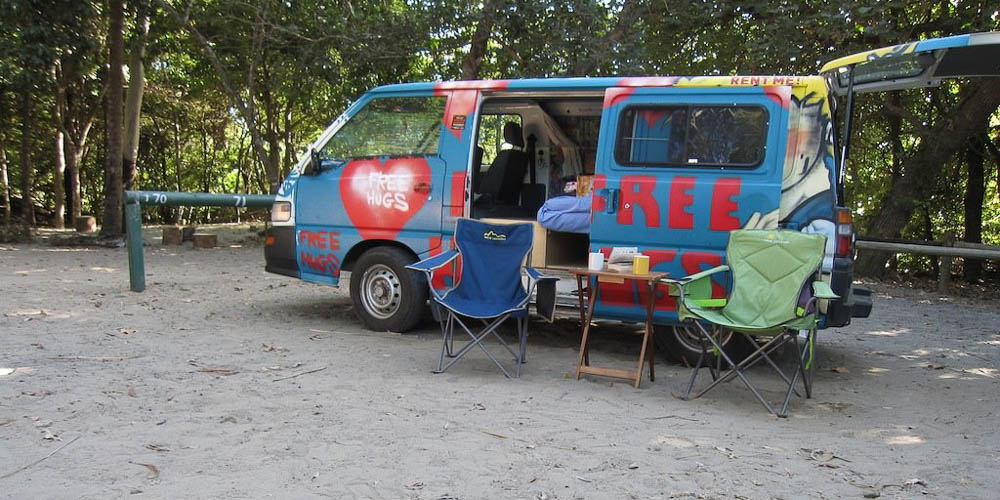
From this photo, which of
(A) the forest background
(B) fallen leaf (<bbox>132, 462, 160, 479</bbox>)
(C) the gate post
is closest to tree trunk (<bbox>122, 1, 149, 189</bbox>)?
(A) the forest background

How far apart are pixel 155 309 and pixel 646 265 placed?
14.4 feet

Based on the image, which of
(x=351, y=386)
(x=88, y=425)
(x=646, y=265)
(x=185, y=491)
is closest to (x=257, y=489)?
(x=185, y=491)

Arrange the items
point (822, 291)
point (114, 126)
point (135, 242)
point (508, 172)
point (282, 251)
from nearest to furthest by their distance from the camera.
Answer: point (822, 291), point (282, 251), point (508, 172), point (135, 242), point (114, 126)

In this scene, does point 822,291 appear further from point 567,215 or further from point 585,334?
point 567,215

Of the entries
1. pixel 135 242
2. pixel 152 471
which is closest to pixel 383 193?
pixel 135 242

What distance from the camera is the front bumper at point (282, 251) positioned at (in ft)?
20.3

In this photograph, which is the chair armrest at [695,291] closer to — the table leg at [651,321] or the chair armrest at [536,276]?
the table leg at [651,321]

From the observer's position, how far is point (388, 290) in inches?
233

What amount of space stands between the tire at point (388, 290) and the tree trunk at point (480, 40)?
5233 millimetres

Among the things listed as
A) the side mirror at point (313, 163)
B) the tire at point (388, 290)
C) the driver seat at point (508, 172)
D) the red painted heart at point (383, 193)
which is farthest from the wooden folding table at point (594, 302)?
the side mirror at point (313, 163)

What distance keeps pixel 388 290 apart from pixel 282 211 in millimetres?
1167

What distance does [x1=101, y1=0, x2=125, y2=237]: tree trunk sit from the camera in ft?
40.5

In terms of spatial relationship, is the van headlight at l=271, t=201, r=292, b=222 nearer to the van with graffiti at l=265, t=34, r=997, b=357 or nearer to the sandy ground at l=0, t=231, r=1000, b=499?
the van with graffiti at l=265, t=34, r=997, b=357

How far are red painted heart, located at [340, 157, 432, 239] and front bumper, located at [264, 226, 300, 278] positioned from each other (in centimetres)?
63
